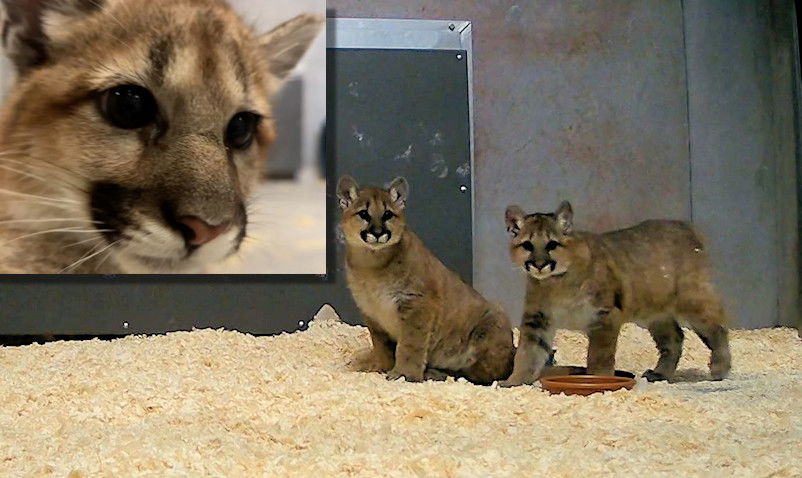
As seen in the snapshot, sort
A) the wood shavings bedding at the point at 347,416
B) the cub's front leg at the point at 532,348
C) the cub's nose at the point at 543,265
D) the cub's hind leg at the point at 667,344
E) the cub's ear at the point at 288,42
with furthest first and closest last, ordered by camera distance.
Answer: the cub's ear at the point at 288,42 < the cub's hind leg at the point at 667,344 < the cub's front leg at the point at 532,348 < the cub's nose at the point at 543,265 < the wood shavings bedding at the point at 347,416

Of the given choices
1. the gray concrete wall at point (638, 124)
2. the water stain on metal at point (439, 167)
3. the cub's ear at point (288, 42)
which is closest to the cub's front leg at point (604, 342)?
the gray concrete wall at point (638, 124)

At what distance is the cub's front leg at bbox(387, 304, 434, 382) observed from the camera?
3318 millimetres

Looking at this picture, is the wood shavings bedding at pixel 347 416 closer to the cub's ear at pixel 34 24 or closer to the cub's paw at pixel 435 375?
the cub's paw at pixel 435 375

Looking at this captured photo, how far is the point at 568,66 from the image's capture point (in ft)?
14.0

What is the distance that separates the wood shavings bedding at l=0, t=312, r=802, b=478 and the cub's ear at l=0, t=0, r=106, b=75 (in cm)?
146

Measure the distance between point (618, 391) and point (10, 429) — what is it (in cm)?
201

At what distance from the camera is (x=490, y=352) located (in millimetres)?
3404

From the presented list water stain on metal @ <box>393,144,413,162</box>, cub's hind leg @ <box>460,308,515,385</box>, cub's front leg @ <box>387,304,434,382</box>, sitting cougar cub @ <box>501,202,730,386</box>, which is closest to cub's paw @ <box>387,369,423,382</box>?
cub's front leg @ <box>387,304,434,382</box>

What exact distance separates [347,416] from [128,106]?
7.09ft

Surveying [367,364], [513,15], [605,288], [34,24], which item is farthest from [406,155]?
[34,24]

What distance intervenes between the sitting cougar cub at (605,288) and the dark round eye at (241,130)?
154cm

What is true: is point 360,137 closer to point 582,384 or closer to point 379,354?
point 379,354

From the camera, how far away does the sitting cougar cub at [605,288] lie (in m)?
3.22

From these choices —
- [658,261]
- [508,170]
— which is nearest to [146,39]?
[508,170]
